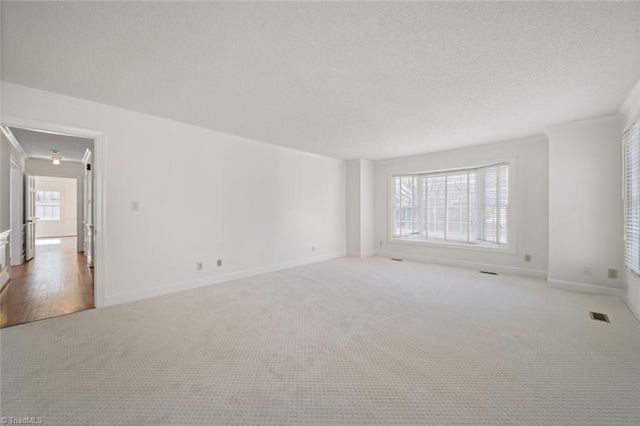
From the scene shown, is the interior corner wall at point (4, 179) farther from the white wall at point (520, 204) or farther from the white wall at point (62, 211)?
the white wall at point (62, 211)

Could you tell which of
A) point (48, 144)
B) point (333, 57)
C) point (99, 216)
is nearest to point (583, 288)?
point (333, 57)

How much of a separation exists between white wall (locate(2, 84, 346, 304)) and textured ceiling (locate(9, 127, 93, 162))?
7.48ft

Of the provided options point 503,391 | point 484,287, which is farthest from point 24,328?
point 484,287

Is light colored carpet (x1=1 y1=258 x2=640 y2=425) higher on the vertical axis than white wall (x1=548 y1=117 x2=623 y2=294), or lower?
lower

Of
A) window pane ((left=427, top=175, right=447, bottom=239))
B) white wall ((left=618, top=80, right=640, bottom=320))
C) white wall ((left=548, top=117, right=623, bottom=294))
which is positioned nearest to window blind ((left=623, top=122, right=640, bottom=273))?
white wall ((left=618, top=80, right=640, bottom=320))

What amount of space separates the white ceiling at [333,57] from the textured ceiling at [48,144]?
2720 mm

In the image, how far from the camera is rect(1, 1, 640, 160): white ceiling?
1709 mm

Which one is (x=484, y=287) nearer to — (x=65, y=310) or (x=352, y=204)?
(x=352, y=204)

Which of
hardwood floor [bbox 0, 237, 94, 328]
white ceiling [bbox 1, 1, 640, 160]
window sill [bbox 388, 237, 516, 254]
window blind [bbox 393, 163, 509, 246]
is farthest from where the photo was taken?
window blind [bbox 393, 163, 509, 246]

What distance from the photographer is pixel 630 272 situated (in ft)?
10.8

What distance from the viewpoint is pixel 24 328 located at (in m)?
2.65

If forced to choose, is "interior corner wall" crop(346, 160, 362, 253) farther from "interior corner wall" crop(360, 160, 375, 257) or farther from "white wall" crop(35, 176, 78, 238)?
"white wall" crop(35, 176, 78, 238)

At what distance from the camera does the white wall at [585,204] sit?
3.65 m

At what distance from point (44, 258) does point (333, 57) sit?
804cm
